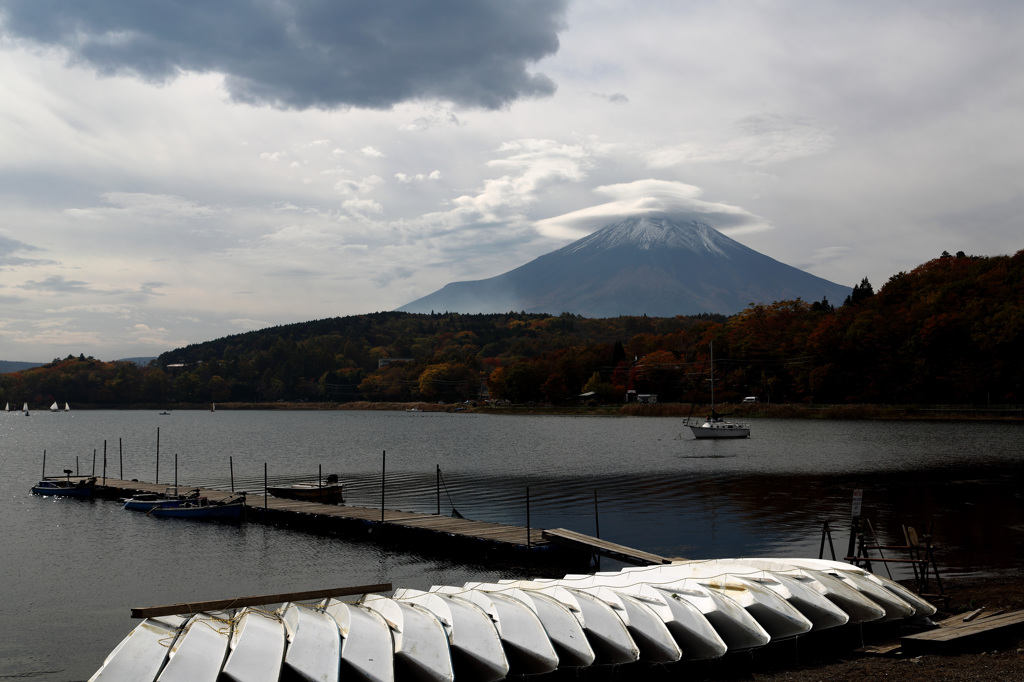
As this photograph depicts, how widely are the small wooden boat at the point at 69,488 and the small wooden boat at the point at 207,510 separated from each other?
9.08 meters

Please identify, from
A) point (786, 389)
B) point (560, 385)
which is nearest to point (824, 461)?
point (786, 389)

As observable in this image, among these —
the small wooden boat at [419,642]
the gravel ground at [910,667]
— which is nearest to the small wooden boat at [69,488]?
the small wooden boat at [419,642]

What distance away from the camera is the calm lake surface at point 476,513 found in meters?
22.0

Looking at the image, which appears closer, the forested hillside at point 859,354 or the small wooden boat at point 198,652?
the small wooden boat at point 198,652

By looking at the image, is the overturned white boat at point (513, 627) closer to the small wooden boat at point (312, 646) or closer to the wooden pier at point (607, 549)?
the small wooden boat at point (312, 646)

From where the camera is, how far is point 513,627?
42.2 ft

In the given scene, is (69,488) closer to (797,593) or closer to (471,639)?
(471,639)

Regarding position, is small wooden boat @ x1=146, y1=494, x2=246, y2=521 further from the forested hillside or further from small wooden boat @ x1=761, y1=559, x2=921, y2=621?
the forested hillside

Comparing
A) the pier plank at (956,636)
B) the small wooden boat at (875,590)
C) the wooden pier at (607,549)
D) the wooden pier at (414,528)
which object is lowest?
the wooden pier at (414,528)

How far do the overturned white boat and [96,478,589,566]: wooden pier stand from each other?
7.69m

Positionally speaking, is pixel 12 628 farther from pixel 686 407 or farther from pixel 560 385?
pixel 560 385

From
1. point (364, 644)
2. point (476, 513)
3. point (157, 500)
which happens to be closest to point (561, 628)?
point (364, 644)

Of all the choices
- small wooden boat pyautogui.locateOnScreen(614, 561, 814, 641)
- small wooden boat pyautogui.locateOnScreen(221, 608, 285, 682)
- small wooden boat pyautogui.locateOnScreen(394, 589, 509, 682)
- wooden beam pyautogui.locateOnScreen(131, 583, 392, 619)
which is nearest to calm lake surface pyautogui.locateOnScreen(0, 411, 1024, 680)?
wooden beam pyautogui.locateOnScreen(131, 583, 392, 619)

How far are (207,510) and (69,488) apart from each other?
13.6 m
